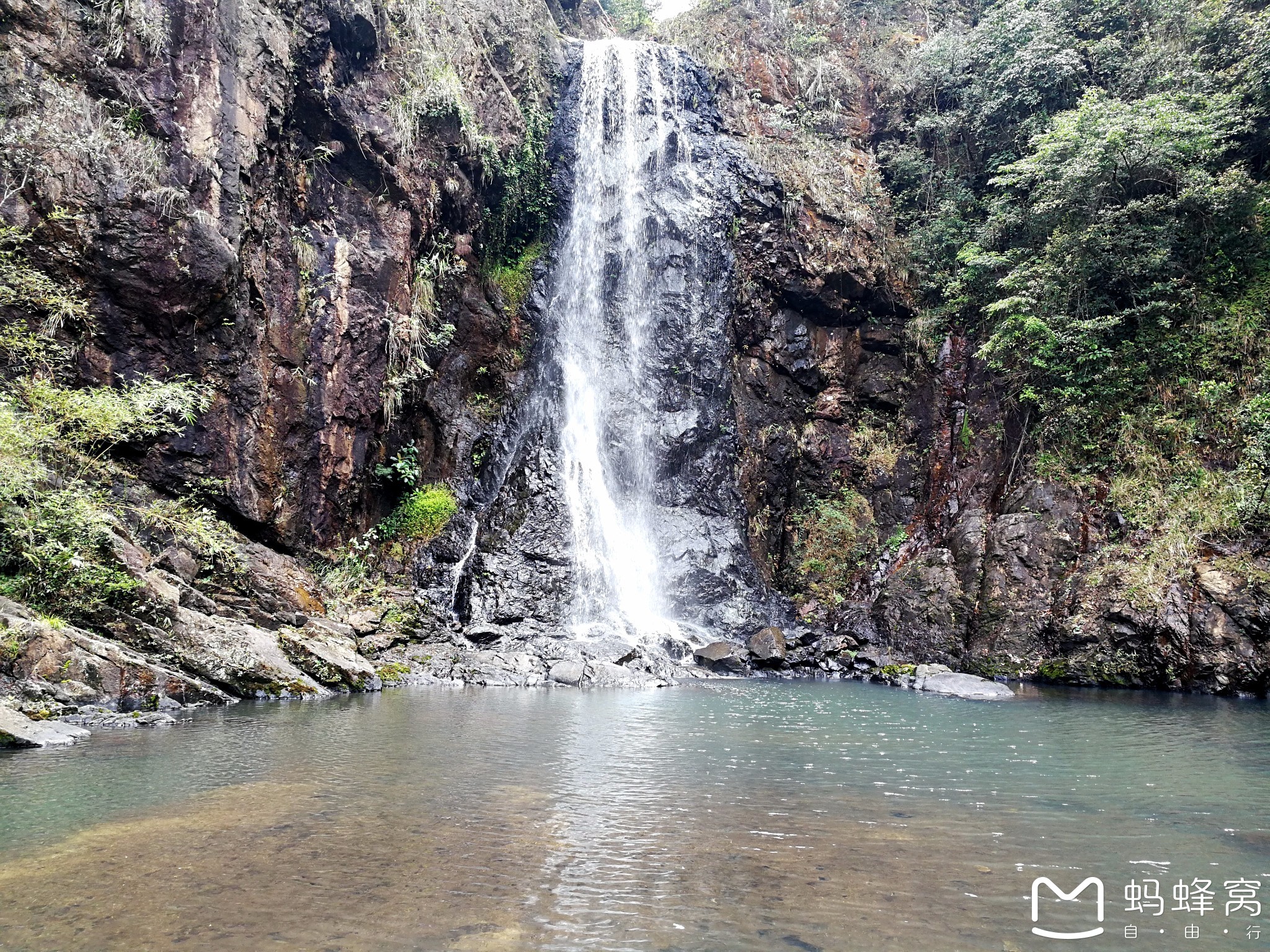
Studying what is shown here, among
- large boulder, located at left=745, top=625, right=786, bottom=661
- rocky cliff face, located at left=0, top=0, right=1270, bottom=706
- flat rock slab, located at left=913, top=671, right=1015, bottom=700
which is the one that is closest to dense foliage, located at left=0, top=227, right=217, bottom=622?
rocky cliff face, located at left=0, top=0, right=1270, bottom=706

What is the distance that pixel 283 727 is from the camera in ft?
23.8

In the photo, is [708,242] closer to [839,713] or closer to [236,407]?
[236,407]

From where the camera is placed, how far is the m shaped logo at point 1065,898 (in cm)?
288

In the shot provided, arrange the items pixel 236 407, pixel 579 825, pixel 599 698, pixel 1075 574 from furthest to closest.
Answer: pixel 1075 574, pixel 236 407, pixel 599 698, pixel 579 825

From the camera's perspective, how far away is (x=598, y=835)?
4137 mm

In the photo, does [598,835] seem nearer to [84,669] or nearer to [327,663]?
[84,669]

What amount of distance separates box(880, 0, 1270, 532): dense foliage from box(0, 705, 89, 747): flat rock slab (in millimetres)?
16138

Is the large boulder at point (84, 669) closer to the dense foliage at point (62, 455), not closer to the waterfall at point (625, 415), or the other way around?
the dense foliage at point (62, 455)

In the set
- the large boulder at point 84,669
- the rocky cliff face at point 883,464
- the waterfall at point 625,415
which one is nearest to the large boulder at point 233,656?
the large boulder at point 84,669

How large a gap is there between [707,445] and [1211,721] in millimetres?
12496

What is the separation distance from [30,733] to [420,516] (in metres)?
10.8

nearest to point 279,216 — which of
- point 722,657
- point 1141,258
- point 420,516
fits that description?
point 420,516

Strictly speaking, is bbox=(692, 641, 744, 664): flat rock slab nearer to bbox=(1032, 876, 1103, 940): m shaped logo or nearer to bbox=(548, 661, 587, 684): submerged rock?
bbox=(548, 661, 587, 684): submerged rock

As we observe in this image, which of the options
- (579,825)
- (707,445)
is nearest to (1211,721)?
(579,825)
